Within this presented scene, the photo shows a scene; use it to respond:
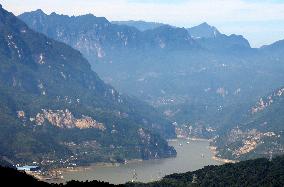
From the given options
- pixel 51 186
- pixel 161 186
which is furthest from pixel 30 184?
pixel 161 186

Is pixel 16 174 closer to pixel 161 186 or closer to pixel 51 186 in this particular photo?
pixel 51 186

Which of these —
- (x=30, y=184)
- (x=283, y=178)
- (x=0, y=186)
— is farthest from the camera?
(x=283, y=178)

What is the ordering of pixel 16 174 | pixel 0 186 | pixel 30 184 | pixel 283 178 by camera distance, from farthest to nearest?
1. pixel 283 178
2. pixel 16 174
3. pixel 30 184
4. pixel 0 186

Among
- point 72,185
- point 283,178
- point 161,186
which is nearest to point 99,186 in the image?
point 72,185

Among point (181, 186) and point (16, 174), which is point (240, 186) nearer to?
point (181, 186)

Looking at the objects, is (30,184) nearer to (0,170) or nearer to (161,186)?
(0,170)

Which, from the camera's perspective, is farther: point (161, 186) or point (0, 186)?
point (161, 186)

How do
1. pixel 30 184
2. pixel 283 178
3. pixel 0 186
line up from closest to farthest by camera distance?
pixel 0 186
pixel 30 184
pixel 283 178

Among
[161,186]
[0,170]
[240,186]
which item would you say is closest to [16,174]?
[0,170]

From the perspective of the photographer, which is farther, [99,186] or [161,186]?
[161,186]
